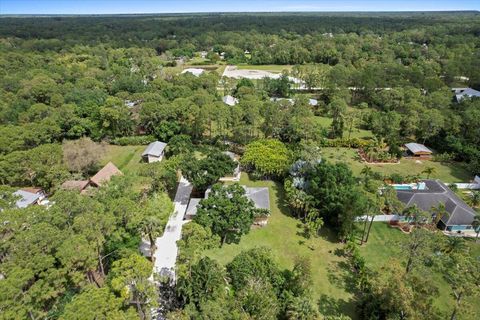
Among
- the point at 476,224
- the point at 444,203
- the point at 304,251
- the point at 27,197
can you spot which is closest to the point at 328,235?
the point at 304,251

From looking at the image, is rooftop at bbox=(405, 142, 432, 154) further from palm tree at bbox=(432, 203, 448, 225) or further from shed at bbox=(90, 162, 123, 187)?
shed at bbox=(90, 162, 123, 187)

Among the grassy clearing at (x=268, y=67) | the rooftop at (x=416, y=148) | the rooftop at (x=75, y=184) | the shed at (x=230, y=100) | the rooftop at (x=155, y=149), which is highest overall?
the shed at (x=230, y=100)

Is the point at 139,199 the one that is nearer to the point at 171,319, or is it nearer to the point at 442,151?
the point at 171,319

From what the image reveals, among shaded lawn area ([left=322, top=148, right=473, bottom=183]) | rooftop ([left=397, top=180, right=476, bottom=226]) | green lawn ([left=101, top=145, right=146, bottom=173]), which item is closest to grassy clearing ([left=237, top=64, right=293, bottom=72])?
shaded lawn area ([left=322, top=148, right=473, bottom=183])

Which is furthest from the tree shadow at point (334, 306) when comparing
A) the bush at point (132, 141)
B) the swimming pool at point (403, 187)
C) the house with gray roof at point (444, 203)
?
the bush at point (132, 141)

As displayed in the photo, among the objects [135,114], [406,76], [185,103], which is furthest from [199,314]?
[406,76]

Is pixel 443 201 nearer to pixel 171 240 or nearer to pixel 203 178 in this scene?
pixel 203 178

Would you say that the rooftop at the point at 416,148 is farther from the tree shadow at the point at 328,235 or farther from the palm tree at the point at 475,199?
the tree shadow at the point at 328,235
